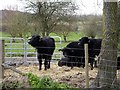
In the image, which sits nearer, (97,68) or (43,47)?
(97,68)

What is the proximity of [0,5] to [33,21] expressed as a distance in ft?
10.3

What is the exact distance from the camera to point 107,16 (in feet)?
20.9

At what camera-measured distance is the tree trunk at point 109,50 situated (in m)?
6.32

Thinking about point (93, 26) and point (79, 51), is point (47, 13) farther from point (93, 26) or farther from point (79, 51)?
point (79, 51)

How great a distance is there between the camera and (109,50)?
21.0ft

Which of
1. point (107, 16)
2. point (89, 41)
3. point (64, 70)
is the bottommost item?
point (64, 70)

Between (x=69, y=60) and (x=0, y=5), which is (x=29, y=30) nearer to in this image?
(x=0, y=5)

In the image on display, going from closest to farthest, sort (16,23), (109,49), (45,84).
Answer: (45,84) → (109,49) → (16,23)

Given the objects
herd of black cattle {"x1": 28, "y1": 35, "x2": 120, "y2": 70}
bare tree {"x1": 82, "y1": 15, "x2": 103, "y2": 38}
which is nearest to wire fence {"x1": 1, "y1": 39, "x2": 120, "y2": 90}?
herd of black cattle {"x1": 28, "y1": 35, "x2": 120, "y2": 70}

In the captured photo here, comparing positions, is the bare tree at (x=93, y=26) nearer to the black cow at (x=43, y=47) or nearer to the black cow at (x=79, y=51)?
the black cow at (x=79, y=51)

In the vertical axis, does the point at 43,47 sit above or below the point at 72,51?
above

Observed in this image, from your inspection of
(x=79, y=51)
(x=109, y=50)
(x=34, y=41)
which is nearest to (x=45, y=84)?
(x=109, y=50)

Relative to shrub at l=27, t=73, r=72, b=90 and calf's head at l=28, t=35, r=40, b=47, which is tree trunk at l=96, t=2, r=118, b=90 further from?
calf's head at l=28, t=35, r=40, b=47

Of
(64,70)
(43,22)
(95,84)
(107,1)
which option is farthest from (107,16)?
(43,22)
